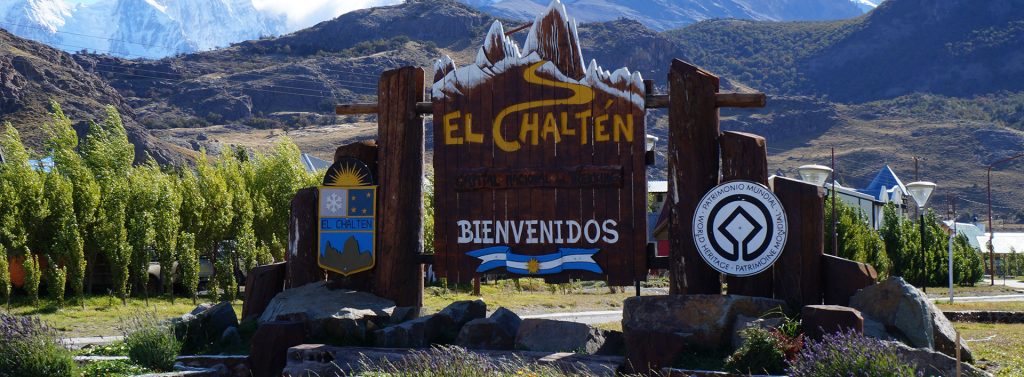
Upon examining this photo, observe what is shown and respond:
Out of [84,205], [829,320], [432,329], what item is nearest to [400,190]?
[432,329]

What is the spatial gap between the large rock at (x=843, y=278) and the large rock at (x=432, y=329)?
4329 millimetres

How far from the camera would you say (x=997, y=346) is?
12898 millimetres

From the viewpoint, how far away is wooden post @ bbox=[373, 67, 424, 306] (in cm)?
1434

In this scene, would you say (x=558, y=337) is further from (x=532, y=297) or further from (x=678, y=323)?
(x=532, y=297)

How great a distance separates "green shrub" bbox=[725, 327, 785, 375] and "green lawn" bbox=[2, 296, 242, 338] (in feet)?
39.5

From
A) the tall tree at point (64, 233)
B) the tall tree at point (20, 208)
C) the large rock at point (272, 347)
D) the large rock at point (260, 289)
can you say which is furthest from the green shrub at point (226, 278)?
the large rock at point (272, 347)

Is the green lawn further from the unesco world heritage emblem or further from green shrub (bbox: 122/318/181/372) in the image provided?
green shrub (bbox: 122/318/181/372)

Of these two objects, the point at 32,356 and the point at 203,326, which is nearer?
the point at 32,356

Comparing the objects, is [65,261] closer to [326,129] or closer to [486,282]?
[486,282]

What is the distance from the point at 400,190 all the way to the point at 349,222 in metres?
0.86

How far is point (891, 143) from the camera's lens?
134 meters

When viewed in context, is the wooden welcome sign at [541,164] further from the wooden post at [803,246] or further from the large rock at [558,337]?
the wooden post at [803,246]

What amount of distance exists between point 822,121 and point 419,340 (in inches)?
5715

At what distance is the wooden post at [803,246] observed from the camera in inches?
475
